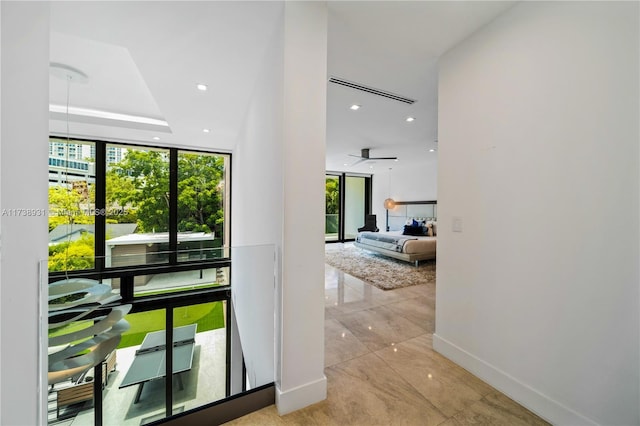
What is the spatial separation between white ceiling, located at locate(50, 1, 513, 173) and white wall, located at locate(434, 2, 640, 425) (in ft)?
1.32

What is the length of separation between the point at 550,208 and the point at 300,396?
1903 mm

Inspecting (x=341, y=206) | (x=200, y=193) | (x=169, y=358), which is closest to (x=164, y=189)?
(x=200, y=193)

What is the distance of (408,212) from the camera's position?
7.81m

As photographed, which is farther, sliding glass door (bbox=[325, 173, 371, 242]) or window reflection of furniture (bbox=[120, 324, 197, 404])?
sliding glass door (bbox=[325, 173, 371, 242])

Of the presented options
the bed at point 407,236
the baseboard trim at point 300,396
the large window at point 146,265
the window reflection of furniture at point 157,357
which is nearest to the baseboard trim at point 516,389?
the baseboard trim at point 300,396

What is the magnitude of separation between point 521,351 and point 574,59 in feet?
5.77

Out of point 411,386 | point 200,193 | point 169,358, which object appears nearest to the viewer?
point 411,386

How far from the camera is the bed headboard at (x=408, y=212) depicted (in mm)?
7039

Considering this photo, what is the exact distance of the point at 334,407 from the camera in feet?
4.80

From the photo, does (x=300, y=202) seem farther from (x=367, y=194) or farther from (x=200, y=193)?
(x=367, y=194)

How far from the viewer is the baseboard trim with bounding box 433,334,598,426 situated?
1.30m

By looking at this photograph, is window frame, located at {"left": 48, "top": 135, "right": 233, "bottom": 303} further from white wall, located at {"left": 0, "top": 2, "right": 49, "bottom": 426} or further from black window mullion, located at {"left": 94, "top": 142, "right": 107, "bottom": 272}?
white wall, located at {"left": 0, "top": 2, "right": 49, "bottom": 426}

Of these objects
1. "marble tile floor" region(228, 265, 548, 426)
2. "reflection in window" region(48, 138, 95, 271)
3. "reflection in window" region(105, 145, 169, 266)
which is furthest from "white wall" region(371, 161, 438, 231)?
"reflection in window" region(48, 138, 95, 271)

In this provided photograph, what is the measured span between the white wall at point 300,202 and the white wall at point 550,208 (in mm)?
1188
